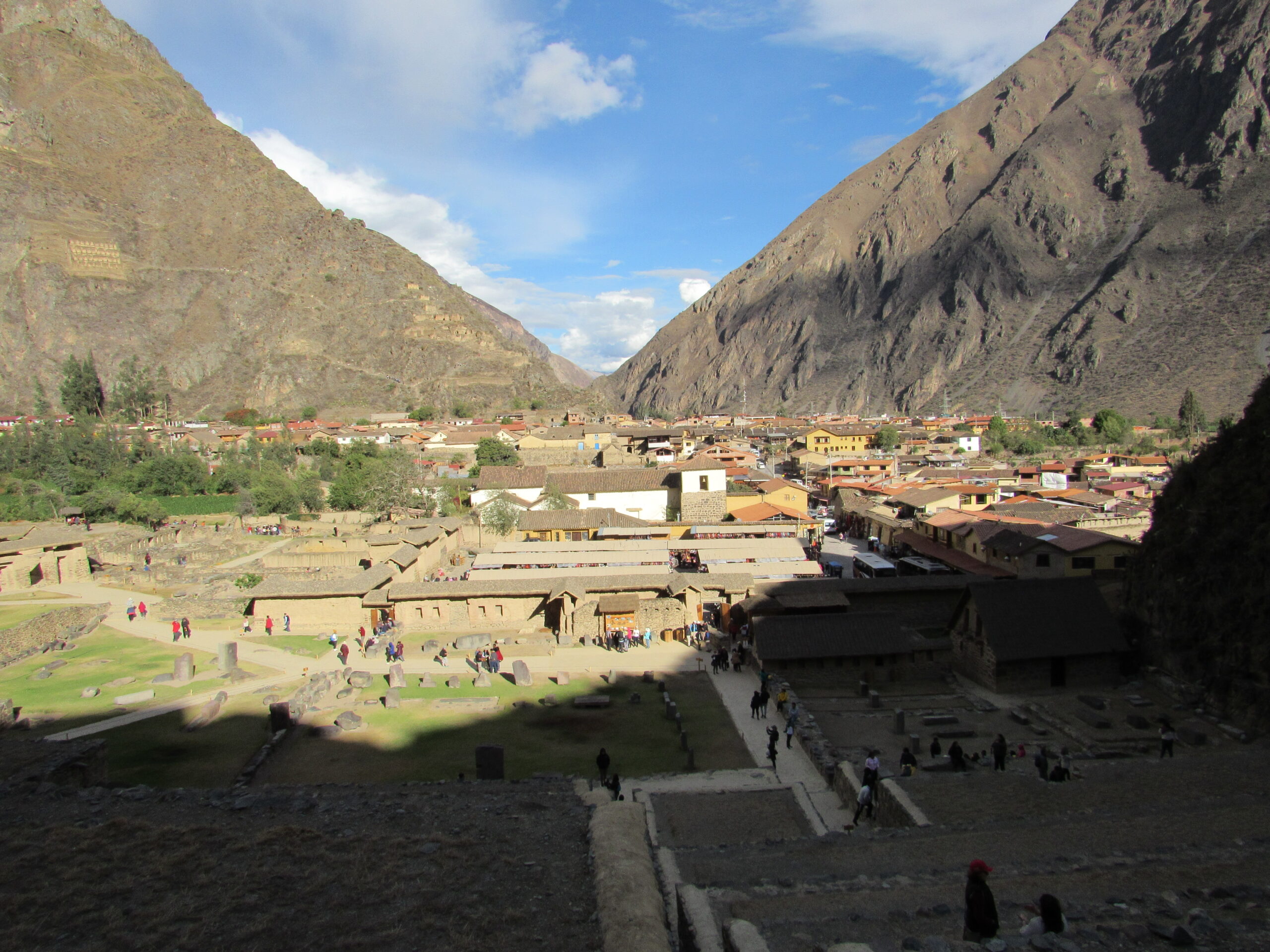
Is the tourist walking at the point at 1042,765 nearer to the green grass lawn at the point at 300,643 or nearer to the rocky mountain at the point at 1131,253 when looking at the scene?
the green grass lawn at the point at 300,643

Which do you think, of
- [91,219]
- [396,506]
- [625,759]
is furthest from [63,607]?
[91,219]

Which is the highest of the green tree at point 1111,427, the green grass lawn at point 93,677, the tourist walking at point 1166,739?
the green tree at point 1111,427

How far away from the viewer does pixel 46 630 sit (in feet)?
97.1

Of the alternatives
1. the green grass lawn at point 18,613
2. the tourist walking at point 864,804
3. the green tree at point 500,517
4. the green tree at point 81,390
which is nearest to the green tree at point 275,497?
the green tree at point 500,517

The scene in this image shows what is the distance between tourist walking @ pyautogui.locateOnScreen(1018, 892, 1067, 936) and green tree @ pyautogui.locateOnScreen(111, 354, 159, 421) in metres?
129

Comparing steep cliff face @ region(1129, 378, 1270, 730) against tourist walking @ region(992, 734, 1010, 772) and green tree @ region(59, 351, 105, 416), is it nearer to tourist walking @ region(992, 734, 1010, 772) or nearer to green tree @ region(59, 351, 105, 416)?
tourist walking @ region(992, 734, 1010, 772)

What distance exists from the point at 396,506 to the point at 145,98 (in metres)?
150

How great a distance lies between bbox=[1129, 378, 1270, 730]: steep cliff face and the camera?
64.1 ft

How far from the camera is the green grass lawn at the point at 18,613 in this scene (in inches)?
1180

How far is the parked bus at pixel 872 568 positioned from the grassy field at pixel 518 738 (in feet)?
53.8

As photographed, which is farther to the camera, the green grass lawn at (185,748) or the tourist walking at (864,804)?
the green grass lawn at (185,748)

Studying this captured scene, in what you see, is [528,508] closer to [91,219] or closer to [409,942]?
[409,942]

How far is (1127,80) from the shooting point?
193 meters

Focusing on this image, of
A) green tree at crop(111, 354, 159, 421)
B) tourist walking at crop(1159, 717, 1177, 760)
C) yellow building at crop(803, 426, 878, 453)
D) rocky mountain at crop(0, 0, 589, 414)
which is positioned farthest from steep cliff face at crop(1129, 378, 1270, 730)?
green tree at crop(111, 354, 159, 421)
